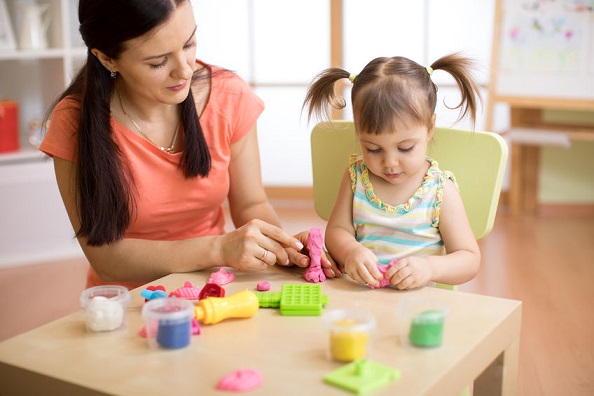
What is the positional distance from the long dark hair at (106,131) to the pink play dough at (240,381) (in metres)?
0.65

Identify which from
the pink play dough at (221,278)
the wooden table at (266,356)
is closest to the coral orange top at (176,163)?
the pink play dough at (221,278)

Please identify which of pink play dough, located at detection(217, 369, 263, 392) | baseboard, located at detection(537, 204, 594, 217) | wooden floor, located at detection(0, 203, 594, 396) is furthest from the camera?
baseboard, located at detection(537, 204, 594, 217)

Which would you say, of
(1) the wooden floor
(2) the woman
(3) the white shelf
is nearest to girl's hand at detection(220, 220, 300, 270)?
(2) the woman

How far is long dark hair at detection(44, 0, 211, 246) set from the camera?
1.46 meters

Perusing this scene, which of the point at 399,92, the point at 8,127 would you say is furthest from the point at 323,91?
the point at 8,127

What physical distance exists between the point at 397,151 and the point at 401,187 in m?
0.08

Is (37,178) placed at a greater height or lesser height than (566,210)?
greater

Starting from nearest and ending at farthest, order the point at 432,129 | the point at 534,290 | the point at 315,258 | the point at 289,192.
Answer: the point at 315,258, the point at 432,129, the point at 534,290, the point at 289,192

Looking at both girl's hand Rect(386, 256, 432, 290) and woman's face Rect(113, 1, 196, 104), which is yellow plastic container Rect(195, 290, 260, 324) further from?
woman's face Rect(113, 1, 196, 104)

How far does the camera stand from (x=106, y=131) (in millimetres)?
1609

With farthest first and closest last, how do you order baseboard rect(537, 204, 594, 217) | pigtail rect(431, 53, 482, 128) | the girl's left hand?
1. baseboard rect(537, 204, 594, 217)
2. pigtail rect(431, 53, 482, 128)
3. the girl's left hand

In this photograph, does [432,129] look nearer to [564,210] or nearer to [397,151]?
[397,151]

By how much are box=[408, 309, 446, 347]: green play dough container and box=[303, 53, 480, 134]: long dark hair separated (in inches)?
18.3

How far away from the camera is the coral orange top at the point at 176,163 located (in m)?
1.65
